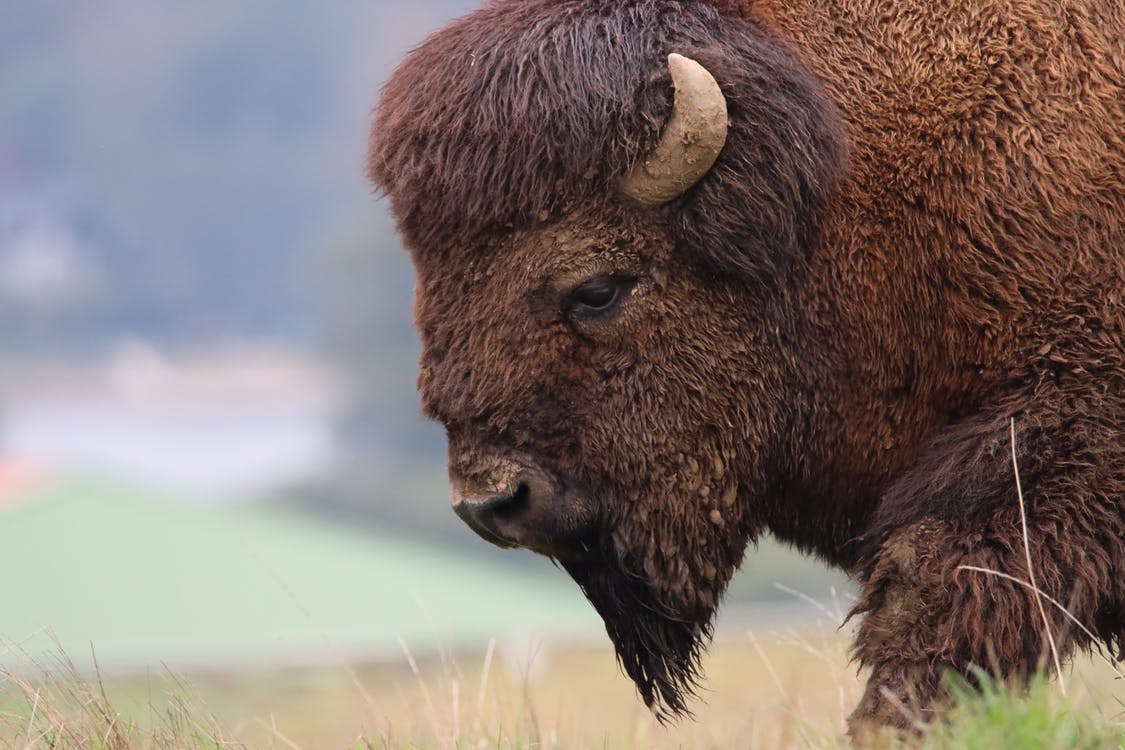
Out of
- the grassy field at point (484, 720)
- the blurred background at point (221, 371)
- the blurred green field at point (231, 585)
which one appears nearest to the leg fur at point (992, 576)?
the grassy field at point (484, 720)

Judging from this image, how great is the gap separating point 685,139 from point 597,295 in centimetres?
43

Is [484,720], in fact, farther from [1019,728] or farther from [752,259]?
[1019,728]

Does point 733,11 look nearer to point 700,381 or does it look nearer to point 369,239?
point 700,381

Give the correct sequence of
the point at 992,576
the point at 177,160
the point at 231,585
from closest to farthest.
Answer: the point at 992,576 → the point at 231,585 → the point at 177,160

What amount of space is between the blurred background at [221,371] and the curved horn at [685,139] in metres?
0.86

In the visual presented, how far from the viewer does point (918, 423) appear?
3.66 meters

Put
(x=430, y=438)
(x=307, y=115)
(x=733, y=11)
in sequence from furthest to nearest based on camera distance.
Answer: (x=307, y=115) → (x=430, y=438) → (x=733, y=11)

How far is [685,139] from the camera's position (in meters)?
3.54

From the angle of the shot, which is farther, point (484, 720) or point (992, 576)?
point (484, 720)

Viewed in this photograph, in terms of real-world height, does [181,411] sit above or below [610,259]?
below

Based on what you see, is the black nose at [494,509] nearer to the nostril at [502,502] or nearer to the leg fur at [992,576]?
the nostril at [502,502]

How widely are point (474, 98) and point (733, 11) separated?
0.70 m

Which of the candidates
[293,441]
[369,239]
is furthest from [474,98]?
[293,441]

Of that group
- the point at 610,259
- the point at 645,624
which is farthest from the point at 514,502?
the point at 610,259
